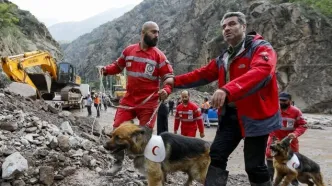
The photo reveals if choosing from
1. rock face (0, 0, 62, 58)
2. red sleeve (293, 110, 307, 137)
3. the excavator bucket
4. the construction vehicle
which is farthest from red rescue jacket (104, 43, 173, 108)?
rock face (0, 0, 62, 58)

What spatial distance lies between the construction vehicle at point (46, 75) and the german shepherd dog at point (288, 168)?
11.7m

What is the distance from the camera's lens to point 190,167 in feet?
16.4

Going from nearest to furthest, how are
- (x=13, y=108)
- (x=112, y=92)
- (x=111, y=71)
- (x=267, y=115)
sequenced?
(x=267, y=115)
(x=111, y=71)
(x=13, y=108)
(x=112, y=92)

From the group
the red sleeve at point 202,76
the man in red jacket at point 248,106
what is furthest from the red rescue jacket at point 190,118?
the man in red jacket at point 248,106

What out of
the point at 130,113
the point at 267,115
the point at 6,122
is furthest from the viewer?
the point at 6,122

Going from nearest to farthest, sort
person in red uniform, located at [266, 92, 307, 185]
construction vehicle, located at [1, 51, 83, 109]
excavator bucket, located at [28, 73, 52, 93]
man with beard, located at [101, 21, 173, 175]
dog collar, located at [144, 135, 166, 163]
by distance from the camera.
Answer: dog collar, located at [144, 135, 166, 163]
man with beard, located at [101, 21, 173, 175]
person in red uniform, located at [266, 92, 307, 185]
construction vehicle, located at [1, 51, 83, 109]
excavator bucket, located at [28, 73, 52, 93]

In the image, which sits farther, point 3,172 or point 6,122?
point 6,122

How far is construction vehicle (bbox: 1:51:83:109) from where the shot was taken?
15.7m

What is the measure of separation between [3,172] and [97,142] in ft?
7.75

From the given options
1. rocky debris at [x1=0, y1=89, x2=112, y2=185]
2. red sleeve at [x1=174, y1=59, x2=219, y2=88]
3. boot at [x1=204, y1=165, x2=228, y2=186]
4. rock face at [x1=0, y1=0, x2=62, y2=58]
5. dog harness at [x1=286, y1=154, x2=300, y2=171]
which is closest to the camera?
boot at [x1=204, y1=165, x2=228, y2=186]

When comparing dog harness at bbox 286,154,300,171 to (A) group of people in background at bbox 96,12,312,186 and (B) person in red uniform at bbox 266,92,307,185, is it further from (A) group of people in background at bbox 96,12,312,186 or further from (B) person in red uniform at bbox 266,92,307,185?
(A) group of people in background at bbox 96,12,312,186

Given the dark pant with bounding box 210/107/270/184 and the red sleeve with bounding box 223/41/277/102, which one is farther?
the dark pant with bounding box 210/107/270/184

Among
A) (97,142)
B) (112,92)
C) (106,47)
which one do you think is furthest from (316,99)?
(106,47)

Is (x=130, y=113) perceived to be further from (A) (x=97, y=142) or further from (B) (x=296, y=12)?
(B) (x=296, y=12)
